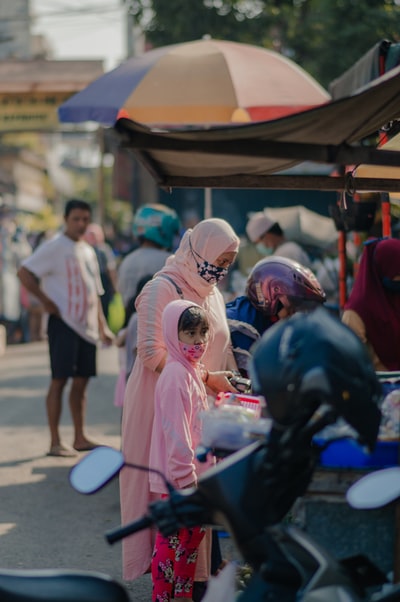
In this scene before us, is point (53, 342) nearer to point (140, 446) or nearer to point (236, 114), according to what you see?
point (236, 114)

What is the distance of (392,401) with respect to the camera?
410cm

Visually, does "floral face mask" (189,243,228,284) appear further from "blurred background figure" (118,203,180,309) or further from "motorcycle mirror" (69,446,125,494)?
"blurred background figure" (118,203,180,309)

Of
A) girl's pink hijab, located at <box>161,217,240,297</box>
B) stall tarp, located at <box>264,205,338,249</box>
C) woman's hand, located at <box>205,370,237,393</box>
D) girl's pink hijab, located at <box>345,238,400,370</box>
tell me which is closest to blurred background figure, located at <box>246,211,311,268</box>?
stall tarp, located at <box>264,205,338,249</box>

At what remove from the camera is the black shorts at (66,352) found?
9.17m

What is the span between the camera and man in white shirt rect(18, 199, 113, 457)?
360 inches

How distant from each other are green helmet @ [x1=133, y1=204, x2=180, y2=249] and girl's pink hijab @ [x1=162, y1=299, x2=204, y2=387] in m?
3.23

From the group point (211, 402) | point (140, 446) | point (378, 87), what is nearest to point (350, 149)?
point (378, 87)

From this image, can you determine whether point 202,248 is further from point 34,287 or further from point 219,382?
point 34,287

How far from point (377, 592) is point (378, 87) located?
1945 mm

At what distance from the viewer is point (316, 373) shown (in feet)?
9.73

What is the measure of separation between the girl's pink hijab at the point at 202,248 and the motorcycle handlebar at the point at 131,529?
241cm

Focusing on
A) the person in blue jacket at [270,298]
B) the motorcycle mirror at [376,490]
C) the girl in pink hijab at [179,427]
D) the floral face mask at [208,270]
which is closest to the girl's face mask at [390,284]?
the person in blue jacket at [270,298]

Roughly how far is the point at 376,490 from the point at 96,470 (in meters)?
0.77

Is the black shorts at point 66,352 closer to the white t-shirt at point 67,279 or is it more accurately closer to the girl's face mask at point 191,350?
the white t-shirt at point 67,279
